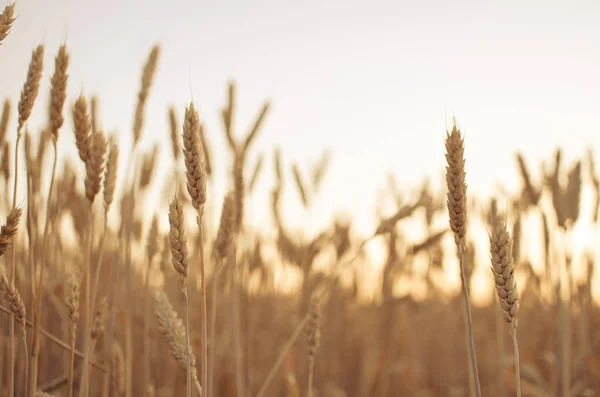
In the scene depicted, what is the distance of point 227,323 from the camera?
2797 millimetres

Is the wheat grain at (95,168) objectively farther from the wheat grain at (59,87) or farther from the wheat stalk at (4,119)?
the wheat stalk at (4,119)

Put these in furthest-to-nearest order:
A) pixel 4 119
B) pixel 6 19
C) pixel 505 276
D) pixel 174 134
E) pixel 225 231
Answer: pixel 174 134, pixel 4 119, pixel 225 231, pixel 6 19, pixel 505 276

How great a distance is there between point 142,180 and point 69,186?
0.49 m

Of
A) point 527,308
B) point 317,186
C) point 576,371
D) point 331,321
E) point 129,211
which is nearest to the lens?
point 129,211

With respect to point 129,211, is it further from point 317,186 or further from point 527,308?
point 527,308

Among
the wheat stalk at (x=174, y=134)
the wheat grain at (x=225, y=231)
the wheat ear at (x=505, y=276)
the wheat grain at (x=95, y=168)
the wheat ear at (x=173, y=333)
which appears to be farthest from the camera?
the wheat stalk at (x=174, y=134)

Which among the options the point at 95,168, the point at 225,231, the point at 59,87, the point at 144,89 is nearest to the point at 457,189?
the point at 225,231

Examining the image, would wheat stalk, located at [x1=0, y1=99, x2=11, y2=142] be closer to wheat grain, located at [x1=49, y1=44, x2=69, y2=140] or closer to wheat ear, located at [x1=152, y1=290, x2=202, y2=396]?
wheat grain, located at [x1=49, y1=44, x2=69, y2=140]

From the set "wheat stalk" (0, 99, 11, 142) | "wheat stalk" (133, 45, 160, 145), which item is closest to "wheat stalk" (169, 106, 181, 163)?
"wheat stalk" (133, 45, 160, 145)

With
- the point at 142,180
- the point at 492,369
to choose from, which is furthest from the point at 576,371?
the point at 142,180

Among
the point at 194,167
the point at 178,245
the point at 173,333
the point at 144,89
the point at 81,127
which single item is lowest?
the point at 173,333

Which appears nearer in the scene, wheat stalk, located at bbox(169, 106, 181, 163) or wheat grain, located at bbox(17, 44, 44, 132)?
wheat grain, located at bbox(17, 44, 44, 132)

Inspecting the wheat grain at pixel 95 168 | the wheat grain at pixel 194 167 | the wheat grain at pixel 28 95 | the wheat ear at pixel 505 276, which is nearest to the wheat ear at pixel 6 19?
the wheat grain at pixel 28 95

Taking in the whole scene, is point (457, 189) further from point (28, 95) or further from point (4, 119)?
point (4, 119)
